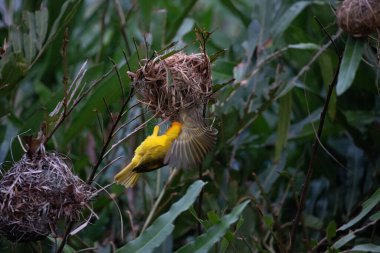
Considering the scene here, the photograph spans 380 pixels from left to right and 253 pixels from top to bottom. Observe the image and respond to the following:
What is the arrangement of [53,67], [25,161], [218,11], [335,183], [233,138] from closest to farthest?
[25,161], [233,138], [335,183], [53,67], [218,11]

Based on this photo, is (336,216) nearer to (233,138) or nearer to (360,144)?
(360,144)

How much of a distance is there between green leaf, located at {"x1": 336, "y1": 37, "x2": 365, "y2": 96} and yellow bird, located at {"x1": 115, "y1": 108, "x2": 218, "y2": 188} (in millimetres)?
427

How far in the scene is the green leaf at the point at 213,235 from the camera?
1.83 m

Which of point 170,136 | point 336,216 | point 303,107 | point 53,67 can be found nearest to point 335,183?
point 336,216

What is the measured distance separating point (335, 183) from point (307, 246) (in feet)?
2.68

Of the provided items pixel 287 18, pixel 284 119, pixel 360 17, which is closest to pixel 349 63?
pixel 360 17

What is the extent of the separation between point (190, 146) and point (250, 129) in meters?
1.24

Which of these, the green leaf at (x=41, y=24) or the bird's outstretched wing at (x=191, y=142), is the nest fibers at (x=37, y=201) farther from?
the green leaf at (x=41, y=24)

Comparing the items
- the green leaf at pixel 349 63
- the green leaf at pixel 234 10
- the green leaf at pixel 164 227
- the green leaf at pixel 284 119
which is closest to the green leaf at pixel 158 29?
the green leaf at pixel 234 10

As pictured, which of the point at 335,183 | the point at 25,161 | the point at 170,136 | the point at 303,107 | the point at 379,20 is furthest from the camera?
the point at 303,107

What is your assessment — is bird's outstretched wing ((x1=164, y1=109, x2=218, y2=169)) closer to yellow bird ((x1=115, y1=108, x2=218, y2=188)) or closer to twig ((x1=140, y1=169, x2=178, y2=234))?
yellow bird ((x1=115, y1=108, x2=218, y2=188))

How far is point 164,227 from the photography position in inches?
75.0

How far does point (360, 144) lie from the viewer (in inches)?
115

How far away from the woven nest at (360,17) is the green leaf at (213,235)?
2.27 ft
